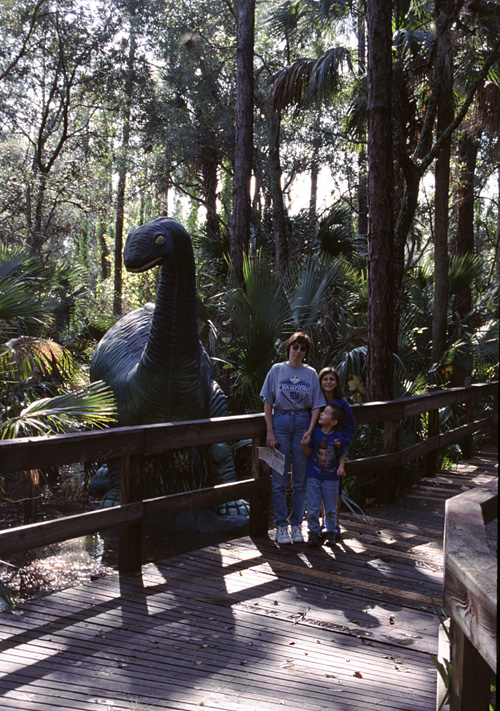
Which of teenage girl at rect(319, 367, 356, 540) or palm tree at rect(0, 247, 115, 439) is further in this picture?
teenage girl at rect(319, 367, 356, 540)

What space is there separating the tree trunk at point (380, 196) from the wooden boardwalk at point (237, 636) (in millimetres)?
2666

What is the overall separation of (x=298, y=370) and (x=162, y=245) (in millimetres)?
1337

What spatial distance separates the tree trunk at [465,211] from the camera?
12.6 metres

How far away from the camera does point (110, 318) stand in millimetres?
9594

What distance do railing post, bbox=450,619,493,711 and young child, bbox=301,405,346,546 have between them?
290 cm

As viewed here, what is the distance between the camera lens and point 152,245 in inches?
201

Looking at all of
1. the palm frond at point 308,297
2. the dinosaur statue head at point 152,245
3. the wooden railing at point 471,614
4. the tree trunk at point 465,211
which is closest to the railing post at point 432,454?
the palm frond at point 308,297

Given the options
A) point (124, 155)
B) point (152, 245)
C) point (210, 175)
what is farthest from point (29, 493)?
point (124, 155)

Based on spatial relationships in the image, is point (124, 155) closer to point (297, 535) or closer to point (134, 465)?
point (297, 535)

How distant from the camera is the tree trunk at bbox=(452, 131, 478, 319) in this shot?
12594 mm

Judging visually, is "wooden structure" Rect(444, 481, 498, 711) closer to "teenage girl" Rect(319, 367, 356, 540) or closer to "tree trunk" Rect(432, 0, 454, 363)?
"teenage girl" Rect(319, 367, 356, 540)

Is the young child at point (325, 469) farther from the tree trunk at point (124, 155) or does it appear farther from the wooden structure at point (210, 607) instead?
the tree trunk at point (124, 155)

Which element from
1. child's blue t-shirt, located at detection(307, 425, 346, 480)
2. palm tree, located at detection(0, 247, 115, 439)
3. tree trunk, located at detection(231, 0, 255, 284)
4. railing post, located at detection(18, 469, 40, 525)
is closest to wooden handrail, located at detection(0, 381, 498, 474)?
palm tree, located at detection(0, 247, 115, 439)

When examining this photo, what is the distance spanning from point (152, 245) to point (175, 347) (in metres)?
0.90
